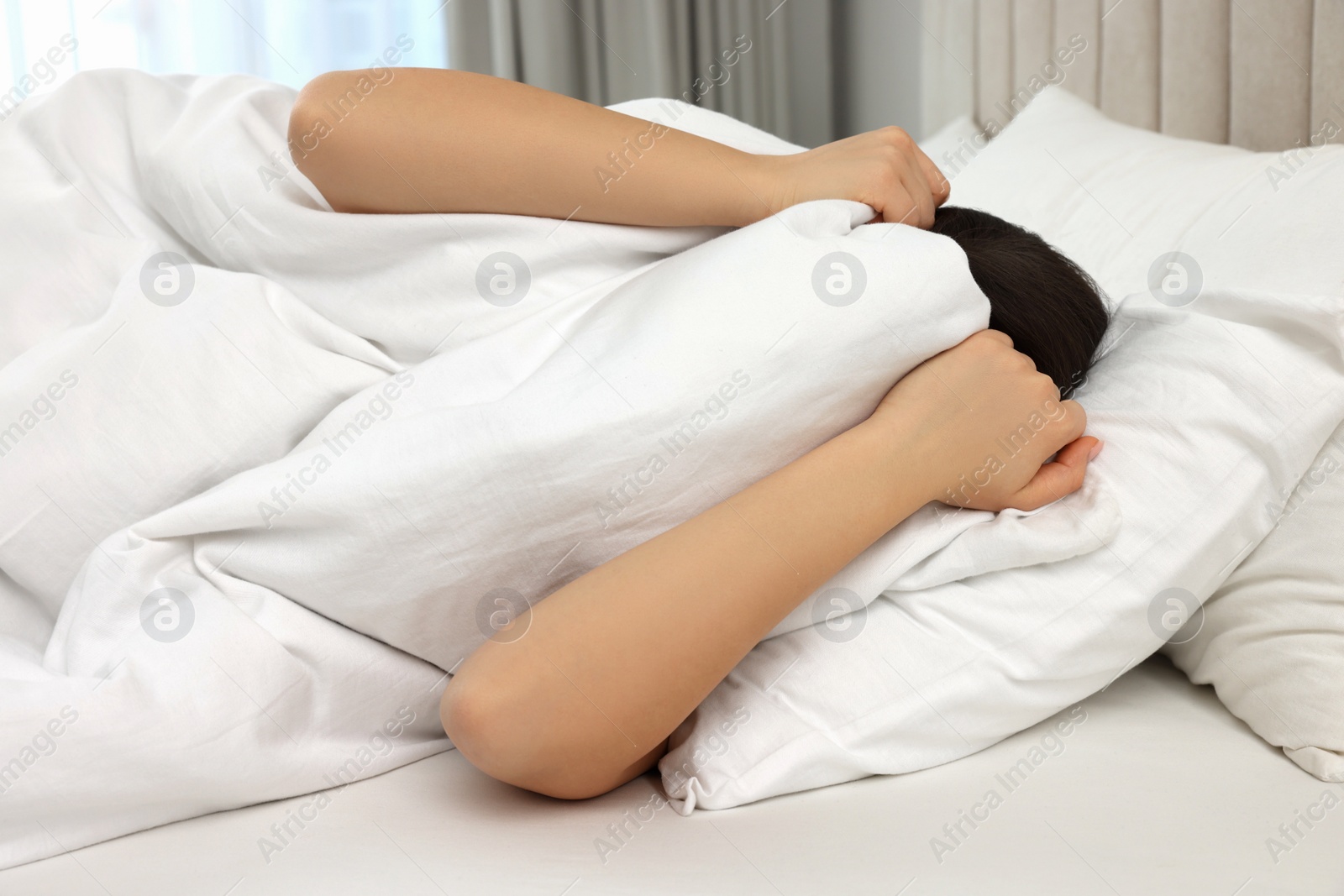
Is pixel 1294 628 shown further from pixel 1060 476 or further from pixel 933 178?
pixel 933 178

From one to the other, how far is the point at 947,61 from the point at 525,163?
A: 1478mm

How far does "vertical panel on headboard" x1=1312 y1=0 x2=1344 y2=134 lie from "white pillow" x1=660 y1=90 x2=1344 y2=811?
19.8 inches

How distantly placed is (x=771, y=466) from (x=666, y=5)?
6.95 ft

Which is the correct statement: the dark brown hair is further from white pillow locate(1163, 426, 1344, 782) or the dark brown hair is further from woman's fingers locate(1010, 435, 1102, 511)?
white pillow locate(1163, 426, 1344, 782)

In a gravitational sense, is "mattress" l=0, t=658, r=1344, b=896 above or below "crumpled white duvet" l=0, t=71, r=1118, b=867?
below

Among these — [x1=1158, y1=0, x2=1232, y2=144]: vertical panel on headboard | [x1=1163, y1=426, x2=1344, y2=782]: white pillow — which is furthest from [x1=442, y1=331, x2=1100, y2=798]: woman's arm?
[x1=1158, y1=0, x2=1232, y2=144]: vertical panel on headboard

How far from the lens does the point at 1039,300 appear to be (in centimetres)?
80

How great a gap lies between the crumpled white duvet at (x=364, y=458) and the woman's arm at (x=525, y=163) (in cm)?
2

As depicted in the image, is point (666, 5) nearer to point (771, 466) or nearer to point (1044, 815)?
point (771, 466)

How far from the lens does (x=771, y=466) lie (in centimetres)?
72

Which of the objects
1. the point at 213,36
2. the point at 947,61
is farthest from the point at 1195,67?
the point at 213,36

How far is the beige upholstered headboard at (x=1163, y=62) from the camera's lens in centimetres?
119

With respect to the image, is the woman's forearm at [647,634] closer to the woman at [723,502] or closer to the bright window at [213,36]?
the woman at [723,502]

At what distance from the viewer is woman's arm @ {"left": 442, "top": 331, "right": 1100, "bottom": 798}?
0.62 meters
